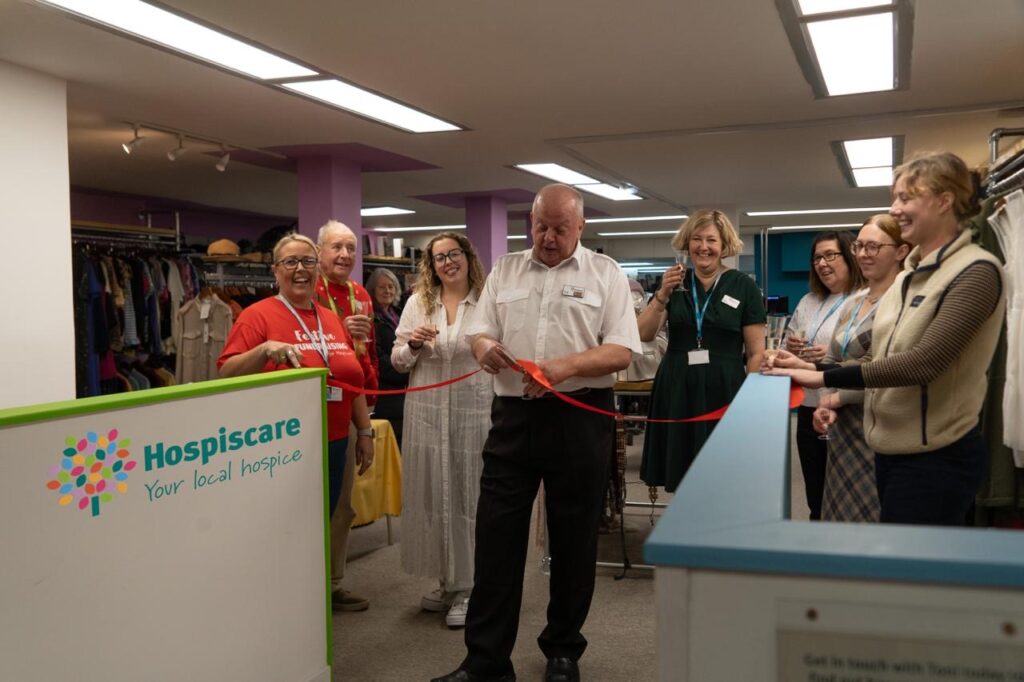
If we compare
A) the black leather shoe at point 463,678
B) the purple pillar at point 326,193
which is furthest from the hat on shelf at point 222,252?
the black leather shoe at point 463,678

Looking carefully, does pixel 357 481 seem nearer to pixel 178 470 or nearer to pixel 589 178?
pixel 178 470

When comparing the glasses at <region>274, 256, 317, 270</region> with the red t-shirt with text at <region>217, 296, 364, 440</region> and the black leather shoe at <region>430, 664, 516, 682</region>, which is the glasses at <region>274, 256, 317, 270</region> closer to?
the red t-shirt with text at <region>217, 296, 364, 440</region>

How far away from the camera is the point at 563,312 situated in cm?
281

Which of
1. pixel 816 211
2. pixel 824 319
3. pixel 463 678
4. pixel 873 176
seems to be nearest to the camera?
pixel 463 678

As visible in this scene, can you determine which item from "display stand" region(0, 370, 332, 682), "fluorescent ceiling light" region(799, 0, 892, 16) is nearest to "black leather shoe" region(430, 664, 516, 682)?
"display stand" region(0, 370, 332, 682)

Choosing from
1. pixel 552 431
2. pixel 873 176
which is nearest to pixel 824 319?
pixel 552 431

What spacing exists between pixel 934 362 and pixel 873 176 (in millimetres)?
9135

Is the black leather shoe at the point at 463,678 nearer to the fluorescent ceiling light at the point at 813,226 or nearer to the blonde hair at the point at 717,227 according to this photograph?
the blonde hair at the point at 717,227

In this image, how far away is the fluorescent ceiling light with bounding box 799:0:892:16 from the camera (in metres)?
3.86

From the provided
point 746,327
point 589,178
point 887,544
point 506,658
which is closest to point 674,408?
point 746,327

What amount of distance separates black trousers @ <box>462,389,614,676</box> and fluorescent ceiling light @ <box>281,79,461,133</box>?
3477 millimetres

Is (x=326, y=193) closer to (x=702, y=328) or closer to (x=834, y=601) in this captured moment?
(x=702, y=328)

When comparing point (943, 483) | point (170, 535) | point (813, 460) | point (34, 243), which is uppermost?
point (34, 243)

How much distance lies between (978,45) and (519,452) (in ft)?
12.7
